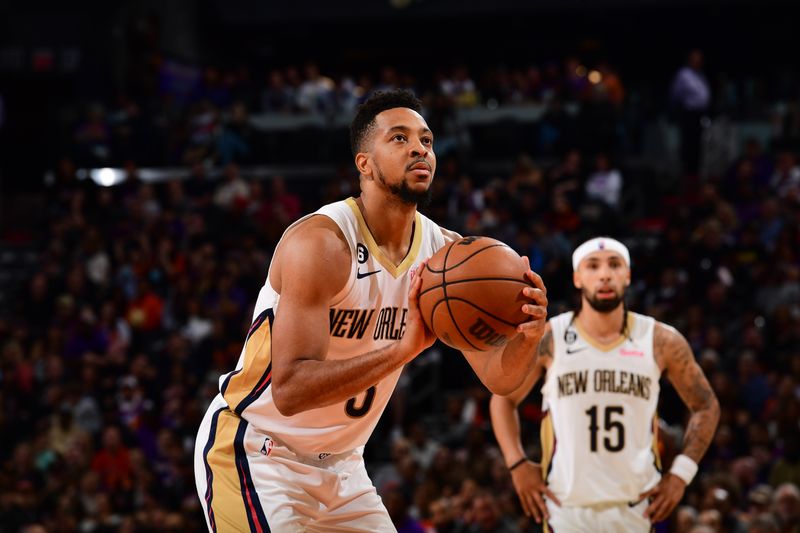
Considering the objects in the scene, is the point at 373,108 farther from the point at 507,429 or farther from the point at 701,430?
the point at 701,430

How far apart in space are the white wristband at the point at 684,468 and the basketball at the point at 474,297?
7.10 feet

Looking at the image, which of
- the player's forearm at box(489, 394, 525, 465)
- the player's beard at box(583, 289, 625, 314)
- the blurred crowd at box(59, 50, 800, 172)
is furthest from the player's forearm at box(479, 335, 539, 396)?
the blurred crowd at box(59, 50, 800, 172)

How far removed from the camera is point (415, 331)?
3.88 meters

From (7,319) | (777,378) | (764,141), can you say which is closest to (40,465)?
(7,319)

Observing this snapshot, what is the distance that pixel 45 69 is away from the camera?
21.6 m

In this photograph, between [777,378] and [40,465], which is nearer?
[777,378]

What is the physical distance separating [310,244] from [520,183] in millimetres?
9660

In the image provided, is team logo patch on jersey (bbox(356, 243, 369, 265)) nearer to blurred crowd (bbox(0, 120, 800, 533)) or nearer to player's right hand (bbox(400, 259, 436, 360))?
player's right hand (bbox(400, 259, 436, 360))

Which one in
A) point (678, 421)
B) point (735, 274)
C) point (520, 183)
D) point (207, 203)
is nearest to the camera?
point (678, 421)

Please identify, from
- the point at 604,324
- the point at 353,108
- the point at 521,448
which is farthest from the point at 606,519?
the point at 353,108

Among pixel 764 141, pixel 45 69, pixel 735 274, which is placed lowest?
pixel 735 274

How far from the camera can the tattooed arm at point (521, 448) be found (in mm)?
6020

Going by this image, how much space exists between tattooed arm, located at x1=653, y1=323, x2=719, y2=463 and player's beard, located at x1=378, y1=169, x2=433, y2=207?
229 centimetres

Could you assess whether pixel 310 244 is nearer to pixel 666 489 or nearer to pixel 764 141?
pixel 666 489
